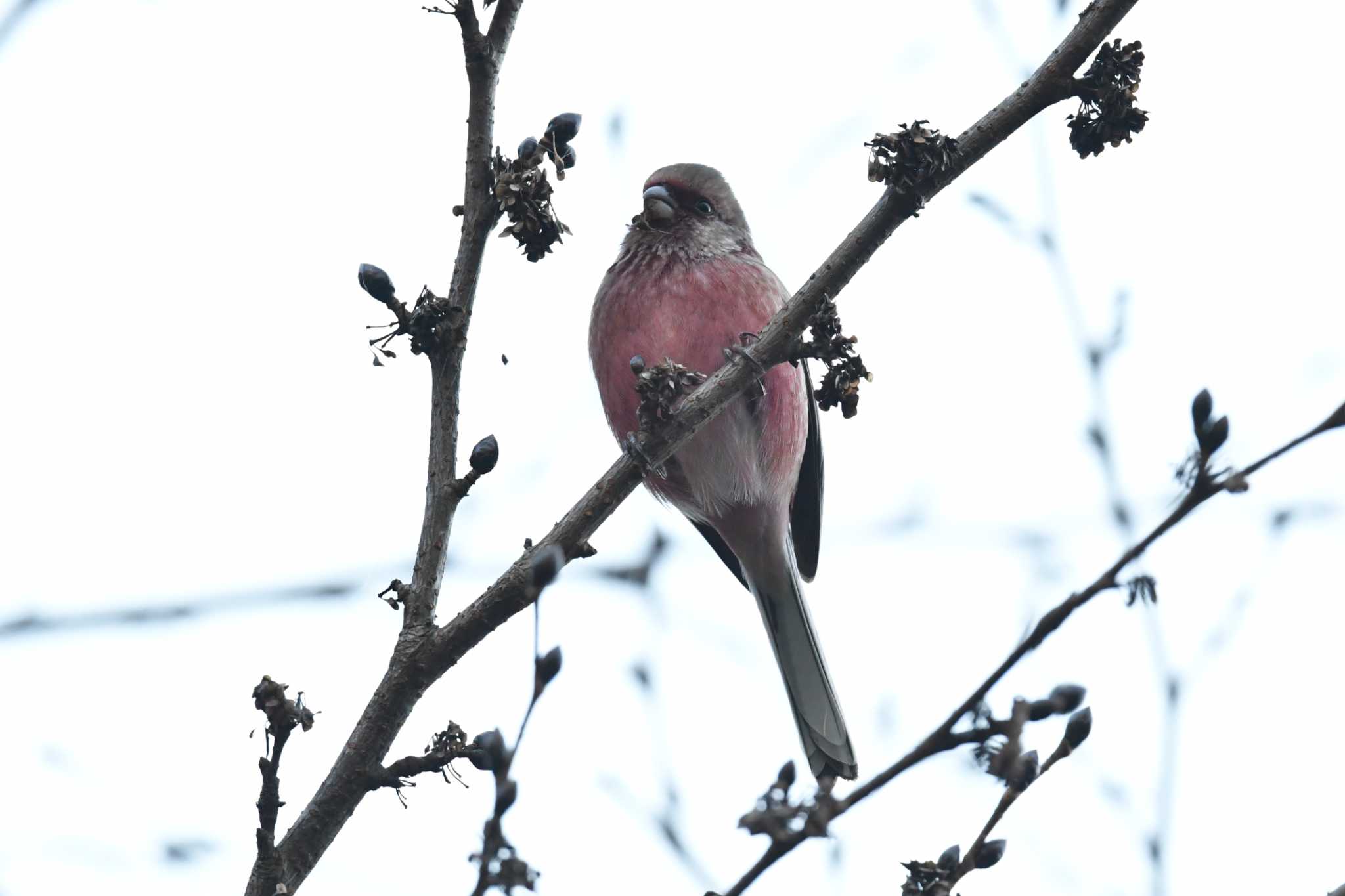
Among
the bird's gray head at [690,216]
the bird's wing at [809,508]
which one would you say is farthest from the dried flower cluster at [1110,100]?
the bird's wing at [809,508]

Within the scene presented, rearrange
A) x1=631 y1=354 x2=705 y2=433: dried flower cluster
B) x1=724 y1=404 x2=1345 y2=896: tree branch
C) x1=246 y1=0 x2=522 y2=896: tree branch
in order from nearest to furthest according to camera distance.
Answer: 1. x1=724 y1=404 x2=1345 y2=896: tree branch
2. x1=246 y1=0 x2=522 y2=896: tree branch
3. x1=631 y1=354 x2=705 y2=433: dried flower cluster

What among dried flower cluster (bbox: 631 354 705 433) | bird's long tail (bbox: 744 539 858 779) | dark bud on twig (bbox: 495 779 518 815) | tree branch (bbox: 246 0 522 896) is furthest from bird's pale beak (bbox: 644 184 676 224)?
dark bud on twig (bbox: 495 779 518 815)

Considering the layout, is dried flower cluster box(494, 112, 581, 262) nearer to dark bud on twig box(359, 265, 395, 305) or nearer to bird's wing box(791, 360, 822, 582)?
dark bud on twig box(359, 265, 395, 305)

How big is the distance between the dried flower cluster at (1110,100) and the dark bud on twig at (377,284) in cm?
180

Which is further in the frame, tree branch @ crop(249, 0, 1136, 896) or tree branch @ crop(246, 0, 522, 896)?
tree branch @ crop(249, 0, 1136, 896)

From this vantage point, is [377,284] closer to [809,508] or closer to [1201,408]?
[1201,408]

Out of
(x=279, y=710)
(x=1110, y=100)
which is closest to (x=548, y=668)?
(x=279, y=710)

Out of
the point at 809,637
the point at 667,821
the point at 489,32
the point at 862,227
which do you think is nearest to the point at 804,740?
the point at 809,637

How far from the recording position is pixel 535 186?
11.4 ft

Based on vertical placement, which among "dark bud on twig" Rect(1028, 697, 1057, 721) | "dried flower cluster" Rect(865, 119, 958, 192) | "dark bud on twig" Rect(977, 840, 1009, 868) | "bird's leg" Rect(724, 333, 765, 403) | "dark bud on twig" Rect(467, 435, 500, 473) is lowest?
"dark bud on twig" Rect(977, 840, 1009, 868)

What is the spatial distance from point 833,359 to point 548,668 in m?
1.66

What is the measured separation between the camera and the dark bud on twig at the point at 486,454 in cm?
327

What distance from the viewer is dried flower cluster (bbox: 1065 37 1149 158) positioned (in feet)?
11.5

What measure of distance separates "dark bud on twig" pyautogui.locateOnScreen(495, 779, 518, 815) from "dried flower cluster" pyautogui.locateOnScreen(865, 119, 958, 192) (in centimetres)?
197
